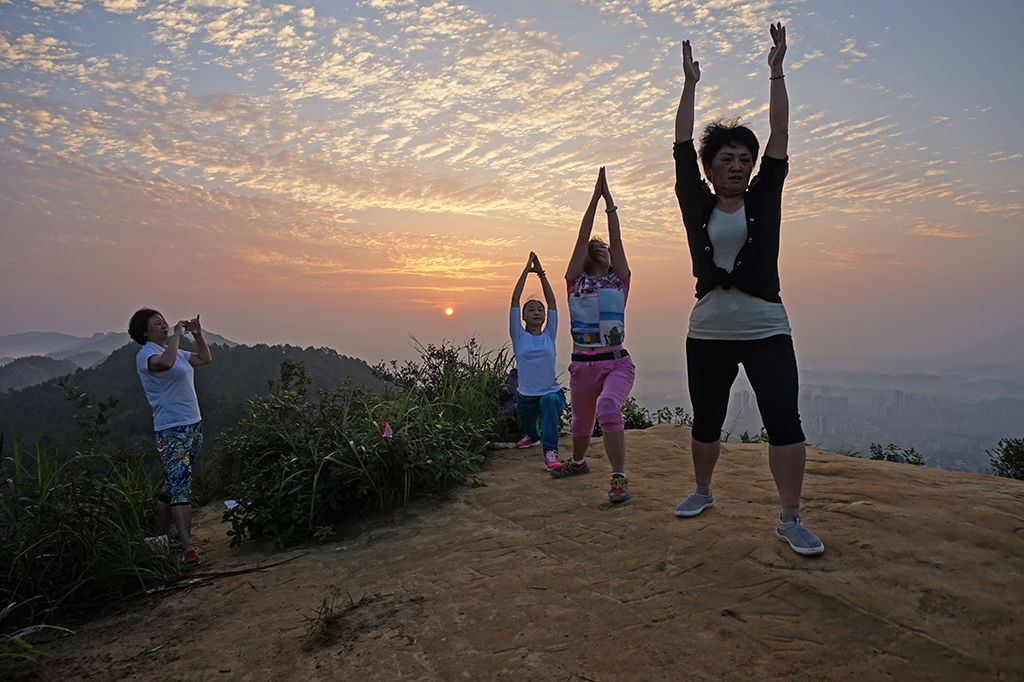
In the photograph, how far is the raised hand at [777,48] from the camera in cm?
313

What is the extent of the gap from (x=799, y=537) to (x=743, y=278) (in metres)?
1.31

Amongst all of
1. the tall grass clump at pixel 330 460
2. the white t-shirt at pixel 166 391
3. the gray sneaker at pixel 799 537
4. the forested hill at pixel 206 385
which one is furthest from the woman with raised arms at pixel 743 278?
the forested hill at pixel 206 385

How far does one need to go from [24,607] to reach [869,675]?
444 centimetres

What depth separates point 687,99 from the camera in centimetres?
341

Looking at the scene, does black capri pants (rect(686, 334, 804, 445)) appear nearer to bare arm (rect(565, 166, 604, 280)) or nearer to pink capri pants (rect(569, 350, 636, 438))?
pink capri pants (rect(569, 350, 636, 438))

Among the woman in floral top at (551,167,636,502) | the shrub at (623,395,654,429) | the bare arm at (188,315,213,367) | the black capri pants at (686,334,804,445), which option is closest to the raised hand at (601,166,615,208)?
the woman in floral top at (551,167,636,502)

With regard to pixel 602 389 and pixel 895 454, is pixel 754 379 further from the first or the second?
pixel 895 454

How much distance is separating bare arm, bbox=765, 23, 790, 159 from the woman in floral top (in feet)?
4.58

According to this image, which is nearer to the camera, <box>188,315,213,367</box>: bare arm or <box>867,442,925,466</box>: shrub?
<box>188,315,213,367</box>: bare arm

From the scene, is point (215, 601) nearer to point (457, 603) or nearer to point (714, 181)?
point (457, 603)

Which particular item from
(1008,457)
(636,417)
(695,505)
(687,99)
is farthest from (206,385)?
(1008,457)

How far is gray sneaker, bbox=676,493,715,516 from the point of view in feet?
11.9

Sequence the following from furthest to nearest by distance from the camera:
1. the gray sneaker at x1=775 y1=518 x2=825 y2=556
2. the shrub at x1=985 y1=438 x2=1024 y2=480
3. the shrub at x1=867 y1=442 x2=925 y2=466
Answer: the shrub at x1=985 y1=438 x2=1024 y2=480, the shrub at x1=867 y1=442 x2=925 y2=466, the gray sneaker at x1=775 y1=518 x2=825 y2=556

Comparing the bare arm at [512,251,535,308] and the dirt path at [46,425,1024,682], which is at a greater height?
the bare arm at [512,251,535,308]
